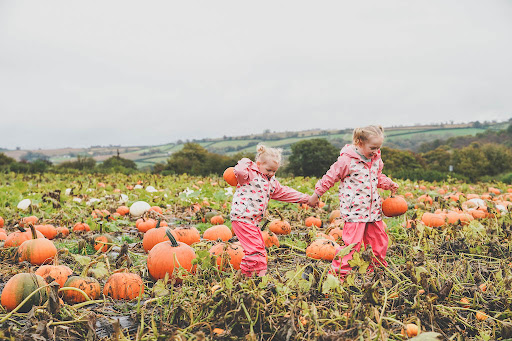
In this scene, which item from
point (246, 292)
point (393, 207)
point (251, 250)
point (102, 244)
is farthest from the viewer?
point (102, 244)

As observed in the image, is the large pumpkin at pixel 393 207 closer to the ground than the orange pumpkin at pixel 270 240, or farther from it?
farther from it

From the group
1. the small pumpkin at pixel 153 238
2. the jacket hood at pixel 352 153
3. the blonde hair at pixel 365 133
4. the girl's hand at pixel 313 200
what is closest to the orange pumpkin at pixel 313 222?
the girl's hand at pixel 313 200

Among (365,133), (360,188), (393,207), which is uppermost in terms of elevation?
(365,133)

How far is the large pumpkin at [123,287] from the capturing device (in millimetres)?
3186

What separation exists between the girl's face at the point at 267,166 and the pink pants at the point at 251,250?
0.58m

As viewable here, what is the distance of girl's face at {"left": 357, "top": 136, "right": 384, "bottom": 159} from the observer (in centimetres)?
402

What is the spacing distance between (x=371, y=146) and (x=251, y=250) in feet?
5.38

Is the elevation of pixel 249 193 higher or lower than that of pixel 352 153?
lower

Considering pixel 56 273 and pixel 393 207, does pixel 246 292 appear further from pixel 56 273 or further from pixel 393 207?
pixel 393 207

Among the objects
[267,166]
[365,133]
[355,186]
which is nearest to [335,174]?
[355,186]

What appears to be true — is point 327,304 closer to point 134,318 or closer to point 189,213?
point 134,318

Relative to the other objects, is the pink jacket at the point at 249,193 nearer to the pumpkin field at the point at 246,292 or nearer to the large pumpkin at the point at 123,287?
the pumpkin field at the point at 246,292

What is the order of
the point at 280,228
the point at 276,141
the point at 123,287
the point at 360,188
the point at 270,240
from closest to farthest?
the point at 123,287, the point at 360,188, the point at 270,240, the point at 280,228, the point at 276,141

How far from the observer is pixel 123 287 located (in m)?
3.20
